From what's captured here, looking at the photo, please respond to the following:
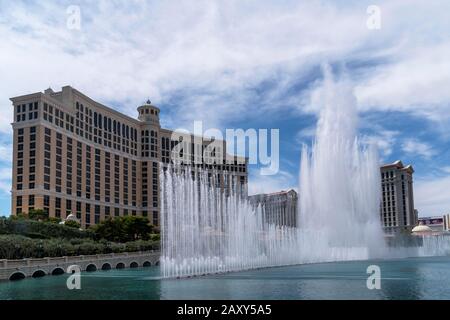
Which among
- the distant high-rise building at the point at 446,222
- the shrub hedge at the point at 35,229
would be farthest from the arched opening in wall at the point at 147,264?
the distant high-rise building at the point at 446,222

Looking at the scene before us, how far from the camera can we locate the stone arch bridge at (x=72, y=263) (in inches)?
1822

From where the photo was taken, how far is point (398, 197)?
14488 cm

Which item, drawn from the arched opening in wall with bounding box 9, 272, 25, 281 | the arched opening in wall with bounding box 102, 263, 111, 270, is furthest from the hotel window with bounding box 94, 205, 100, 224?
the arched opening in wall with bounding box 9, 272, 25, 281

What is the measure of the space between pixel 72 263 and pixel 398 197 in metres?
110

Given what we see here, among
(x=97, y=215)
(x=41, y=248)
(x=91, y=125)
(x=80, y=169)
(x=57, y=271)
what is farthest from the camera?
(x=91, y=125)

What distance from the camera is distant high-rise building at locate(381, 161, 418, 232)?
144250 mm

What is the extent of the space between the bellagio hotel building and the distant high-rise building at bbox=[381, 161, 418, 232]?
135 feet

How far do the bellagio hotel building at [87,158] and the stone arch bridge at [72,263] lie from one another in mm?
26182

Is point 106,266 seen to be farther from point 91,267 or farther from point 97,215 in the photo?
point 97,215

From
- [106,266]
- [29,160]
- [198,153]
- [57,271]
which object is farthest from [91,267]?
[198,153]

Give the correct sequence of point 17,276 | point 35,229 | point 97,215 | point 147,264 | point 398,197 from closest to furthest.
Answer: point 17,276 < point 147,264 < point 35,229 < point 97,215 < point 398,197

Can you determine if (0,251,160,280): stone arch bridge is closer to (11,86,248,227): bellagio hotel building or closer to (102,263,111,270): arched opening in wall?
(102,263,111,270): arched opening in wall
